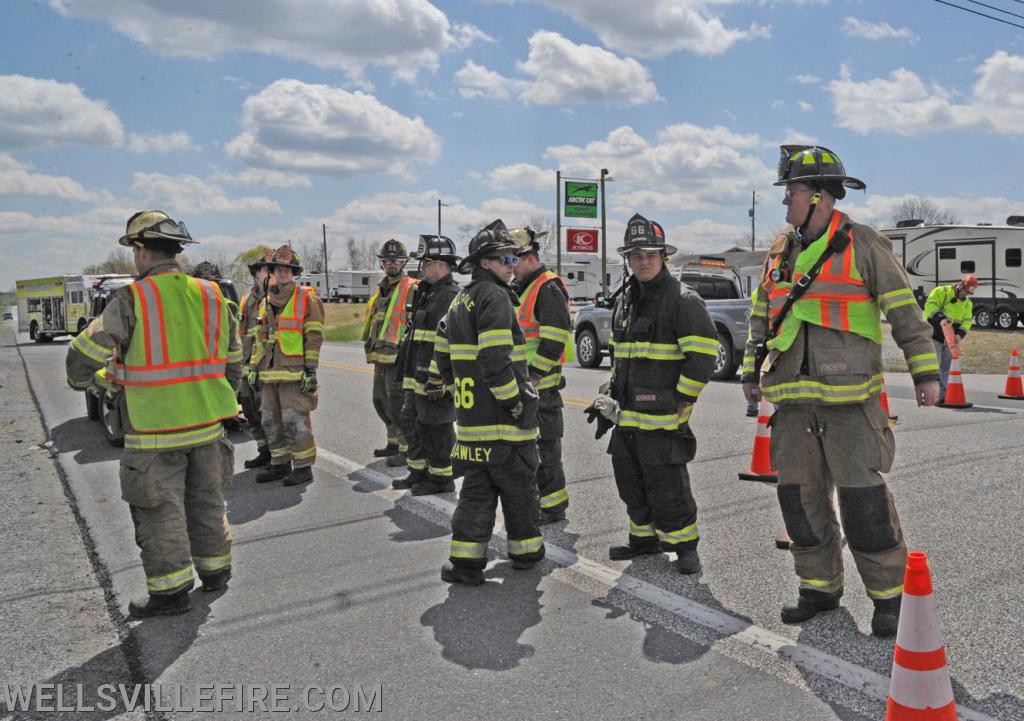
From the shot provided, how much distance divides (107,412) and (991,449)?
9422mm

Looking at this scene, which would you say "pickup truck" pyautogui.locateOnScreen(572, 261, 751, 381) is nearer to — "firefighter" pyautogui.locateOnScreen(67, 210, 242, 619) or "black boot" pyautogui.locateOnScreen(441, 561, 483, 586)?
"black boot" pyautogui.locateOnScreen(441, 561, 483, 586)

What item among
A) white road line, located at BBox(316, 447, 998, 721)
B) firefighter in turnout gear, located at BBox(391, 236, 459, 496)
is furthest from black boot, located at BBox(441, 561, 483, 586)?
firefighter in turnout gear, located at BBox(391, 236, 459, 496)

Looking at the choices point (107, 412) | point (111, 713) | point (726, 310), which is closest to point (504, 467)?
point (111, 713)

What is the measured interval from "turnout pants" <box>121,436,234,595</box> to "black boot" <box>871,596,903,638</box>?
3.36 m

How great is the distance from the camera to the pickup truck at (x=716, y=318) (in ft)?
46.0

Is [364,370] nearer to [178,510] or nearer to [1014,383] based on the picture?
[1014,383]

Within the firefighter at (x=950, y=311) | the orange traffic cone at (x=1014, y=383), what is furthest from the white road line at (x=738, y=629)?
the orange traffic cone at (x=1014, y=383)

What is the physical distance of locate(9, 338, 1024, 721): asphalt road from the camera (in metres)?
3.18

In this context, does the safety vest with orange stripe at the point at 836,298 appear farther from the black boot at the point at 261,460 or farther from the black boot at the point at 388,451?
the black boot at the point at 261,460

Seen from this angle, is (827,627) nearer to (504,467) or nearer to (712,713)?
→ (712,713)

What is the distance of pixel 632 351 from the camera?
475 cm

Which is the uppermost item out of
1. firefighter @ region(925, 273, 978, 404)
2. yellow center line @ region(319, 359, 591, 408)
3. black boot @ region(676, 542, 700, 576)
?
firefighter @ region(925, 273, 978, 404)

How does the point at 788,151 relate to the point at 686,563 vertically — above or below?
above

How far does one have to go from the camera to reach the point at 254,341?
7680 mm
